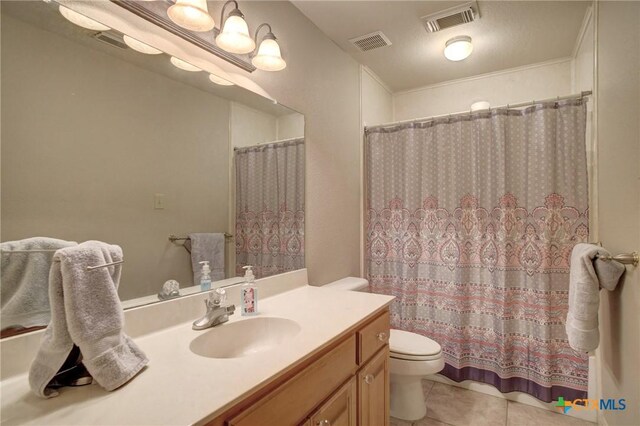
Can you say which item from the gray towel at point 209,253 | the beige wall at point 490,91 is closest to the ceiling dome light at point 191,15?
the gray towel at point 209,253

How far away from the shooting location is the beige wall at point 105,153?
824mm

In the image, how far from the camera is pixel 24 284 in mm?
788

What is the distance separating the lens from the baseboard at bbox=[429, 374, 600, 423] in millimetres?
1836

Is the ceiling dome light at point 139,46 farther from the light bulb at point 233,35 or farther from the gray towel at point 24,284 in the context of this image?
the gray towel at point 24,284

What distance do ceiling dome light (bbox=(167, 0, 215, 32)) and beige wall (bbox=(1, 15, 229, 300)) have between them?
0.71ft

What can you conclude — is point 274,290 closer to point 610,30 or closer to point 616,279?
point 616,279

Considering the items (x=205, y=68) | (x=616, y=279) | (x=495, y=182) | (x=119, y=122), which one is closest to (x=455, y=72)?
(x=495, y=182)

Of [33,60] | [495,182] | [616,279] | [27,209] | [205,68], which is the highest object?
[205,68]

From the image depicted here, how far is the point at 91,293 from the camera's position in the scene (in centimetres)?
72

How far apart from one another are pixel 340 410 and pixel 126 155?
1.16 m

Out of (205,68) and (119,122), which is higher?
(205,68)

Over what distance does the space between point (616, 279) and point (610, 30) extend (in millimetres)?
1149

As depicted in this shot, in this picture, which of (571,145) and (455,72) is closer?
(571,145)

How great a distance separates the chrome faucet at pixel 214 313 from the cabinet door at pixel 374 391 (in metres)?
0.58
